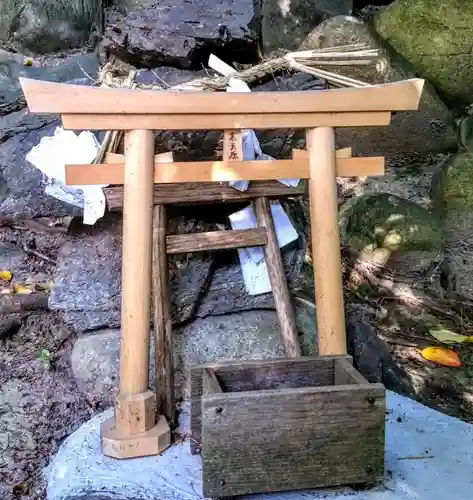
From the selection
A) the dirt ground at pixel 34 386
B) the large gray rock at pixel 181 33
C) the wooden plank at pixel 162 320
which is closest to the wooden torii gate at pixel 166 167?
the wooden plank at pixel 162 320

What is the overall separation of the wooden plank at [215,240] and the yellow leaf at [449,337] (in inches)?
42.7

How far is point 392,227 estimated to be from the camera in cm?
328

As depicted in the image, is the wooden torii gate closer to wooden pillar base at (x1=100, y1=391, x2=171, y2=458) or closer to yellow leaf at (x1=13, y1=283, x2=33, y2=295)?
wooden pillar base at (x1=100, y1=391, x2=171, y2=458)

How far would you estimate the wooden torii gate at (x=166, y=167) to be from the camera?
210cm

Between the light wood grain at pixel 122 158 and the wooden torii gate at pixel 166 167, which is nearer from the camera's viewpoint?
the wooden torii gate at pixel 166 167

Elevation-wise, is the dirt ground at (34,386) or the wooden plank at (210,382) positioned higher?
the wooden plank at (210,382)

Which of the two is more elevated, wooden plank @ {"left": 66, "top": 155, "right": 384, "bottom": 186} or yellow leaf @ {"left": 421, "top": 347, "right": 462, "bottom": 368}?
wooden plank @ {"left": 66, "top": 155, "right": 384, "bottom": 186}

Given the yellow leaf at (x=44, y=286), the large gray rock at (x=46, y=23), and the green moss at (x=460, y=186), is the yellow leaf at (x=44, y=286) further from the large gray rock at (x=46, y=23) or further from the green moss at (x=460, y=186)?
the green moss at (x=460, y=186)

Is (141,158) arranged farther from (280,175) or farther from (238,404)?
(238,404)

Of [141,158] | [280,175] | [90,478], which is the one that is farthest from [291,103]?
[90,478]

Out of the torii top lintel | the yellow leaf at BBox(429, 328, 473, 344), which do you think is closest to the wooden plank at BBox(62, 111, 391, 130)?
the torii top lintel

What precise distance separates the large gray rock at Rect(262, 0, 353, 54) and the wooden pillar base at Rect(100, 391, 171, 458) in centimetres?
211

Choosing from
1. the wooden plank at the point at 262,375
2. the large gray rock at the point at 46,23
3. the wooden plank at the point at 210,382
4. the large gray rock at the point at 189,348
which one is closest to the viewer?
the wooden plank at the point at 210,382

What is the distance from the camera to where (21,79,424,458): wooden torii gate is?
210 centimetres
